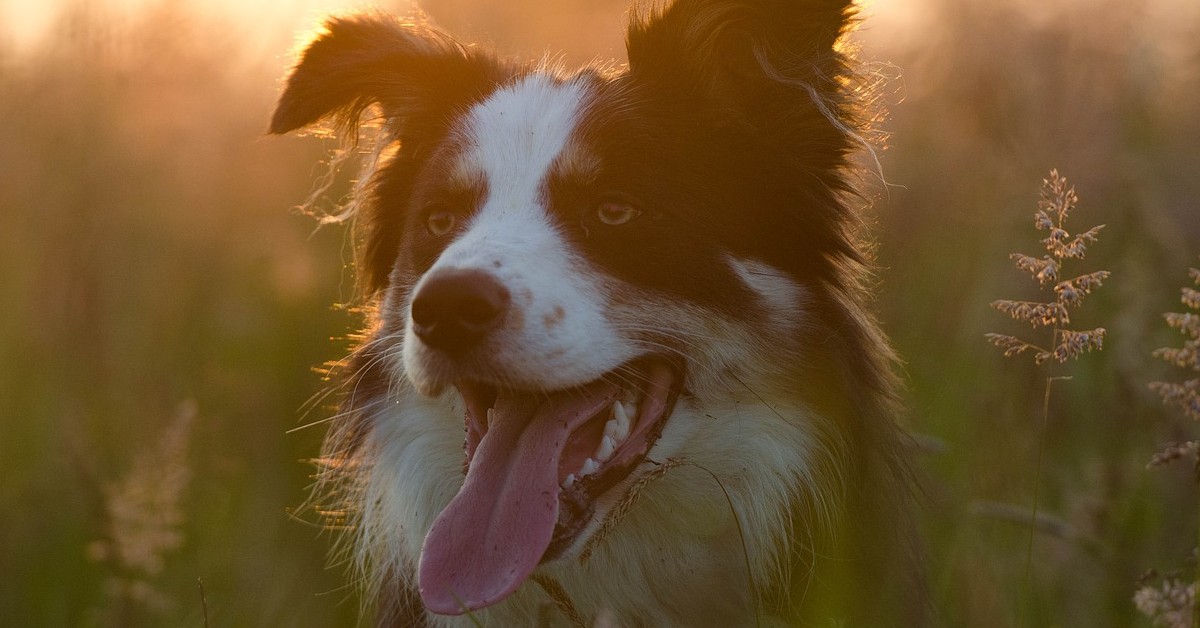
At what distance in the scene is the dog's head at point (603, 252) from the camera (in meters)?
2.68

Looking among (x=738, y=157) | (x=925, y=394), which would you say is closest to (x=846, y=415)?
(x=738, y=157)

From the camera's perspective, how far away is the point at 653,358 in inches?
115

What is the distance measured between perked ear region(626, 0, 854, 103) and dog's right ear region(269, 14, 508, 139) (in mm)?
614

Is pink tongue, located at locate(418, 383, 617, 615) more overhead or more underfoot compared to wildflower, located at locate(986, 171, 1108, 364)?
more underfoot

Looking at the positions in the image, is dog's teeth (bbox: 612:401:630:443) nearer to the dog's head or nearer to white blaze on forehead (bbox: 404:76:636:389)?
the dog's head

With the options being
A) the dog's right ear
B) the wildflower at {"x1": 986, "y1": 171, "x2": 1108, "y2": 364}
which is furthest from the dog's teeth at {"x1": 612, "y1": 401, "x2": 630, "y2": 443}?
the dog's right ear

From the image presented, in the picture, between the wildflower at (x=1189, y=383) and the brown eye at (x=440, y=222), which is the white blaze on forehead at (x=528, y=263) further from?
the wildflower at (x=1189, y=383)

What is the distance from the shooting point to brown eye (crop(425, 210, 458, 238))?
320 centimetres

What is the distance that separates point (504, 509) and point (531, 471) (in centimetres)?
11

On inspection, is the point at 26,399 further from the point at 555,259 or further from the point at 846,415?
the point at 846,415

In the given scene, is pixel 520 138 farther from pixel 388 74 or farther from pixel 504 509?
pixel 504 509

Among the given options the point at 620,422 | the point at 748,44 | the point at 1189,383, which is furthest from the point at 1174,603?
the point at 748,44

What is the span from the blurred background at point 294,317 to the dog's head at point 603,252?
427 millimetres

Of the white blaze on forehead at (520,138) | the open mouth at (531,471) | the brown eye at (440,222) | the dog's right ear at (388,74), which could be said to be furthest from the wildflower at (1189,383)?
the dog's right ear at (388,74)
